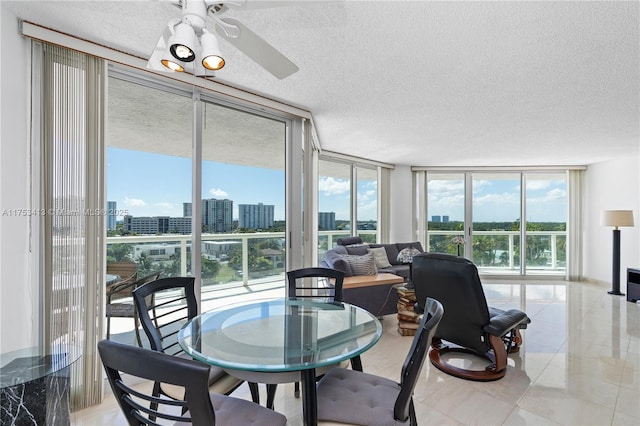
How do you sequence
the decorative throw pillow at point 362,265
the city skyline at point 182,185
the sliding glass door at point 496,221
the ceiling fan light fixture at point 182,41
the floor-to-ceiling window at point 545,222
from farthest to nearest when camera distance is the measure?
the sliding glass door at point 496,221 < the floor-to-ceiling window at point 545,222 < the decorative throw pillow at point 362,265 < the city skyline at point 182,185 < the ceiling fan light fixture at point 182,41

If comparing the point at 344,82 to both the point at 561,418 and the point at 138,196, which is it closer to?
the point at 138,196

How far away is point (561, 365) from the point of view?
279cm

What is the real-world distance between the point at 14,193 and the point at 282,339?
182 cm

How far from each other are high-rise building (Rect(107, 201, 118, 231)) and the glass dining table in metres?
1.12

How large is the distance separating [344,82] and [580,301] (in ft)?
16.7

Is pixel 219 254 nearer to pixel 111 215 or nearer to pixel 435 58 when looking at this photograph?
pixel 111 215

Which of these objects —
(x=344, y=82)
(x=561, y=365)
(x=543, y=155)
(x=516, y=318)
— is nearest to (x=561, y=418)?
(x=516, y=318)

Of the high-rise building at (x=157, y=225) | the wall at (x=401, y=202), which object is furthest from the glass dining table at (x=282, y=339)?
the wall at (x=401, y=202)

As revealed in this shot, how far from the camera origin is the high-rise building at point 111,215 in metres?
2.43

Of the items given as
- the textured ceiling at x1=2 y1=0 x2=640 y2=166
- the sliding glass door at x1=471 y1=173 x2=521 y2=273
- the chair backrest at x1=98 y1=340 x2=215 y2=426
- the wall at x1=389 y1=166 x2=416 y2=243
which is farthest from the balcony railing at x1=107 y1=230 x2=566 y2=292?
the sliding glass door at x1=471 y1=173 x2=521 y2=273

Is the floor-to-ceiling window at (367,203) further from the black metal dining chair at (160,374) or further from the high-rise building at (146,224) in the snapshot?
the black metal dining chair at (160,374)

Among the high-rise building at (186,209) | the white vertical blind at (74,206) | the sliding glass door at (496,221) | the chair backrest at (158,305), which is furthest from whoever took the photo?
the sliding glass door at (496,221)

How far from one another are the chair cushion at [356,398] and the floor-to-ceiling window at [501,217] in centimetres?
584

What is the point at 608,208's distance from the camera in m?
6.06
